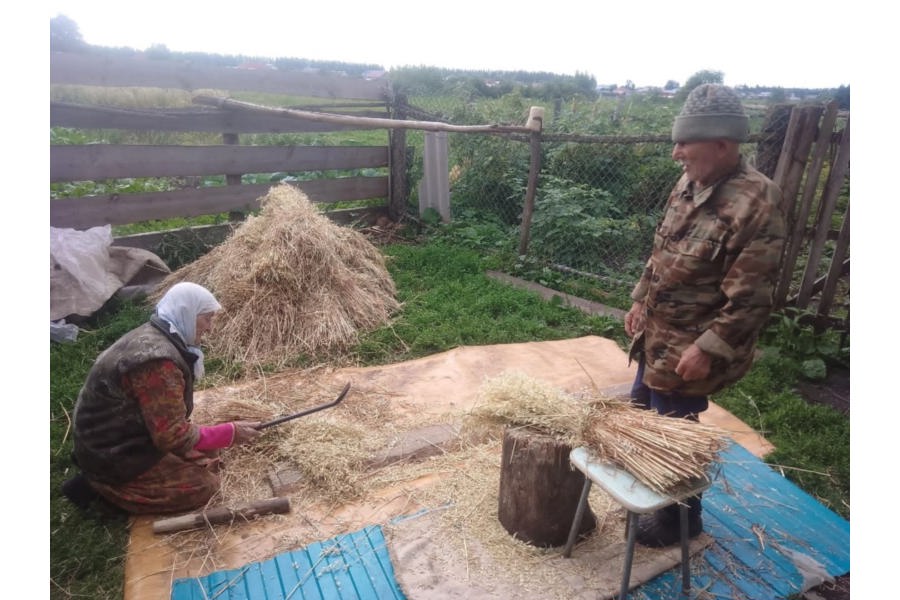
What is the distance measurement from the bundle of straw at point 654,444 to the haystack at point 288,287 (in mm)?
2939

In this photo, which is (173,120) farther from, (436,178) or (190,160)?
(436,178)

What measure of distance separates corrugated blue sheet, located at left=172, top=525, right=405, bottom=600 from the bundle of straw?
1.13 meters

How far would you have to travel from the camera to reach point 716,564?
263cm

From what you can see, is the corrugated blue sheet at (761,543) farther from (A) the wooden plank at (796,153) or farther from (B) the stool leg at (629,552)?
(A) the wooden plank at (796,153)

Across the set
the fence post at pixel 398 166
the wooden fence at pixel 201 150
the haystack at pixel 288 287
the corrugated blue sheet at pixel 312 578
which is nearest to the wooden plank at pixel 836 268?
the haystack at pixel 288 287

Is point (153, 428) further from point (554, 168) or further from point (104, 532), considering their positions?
point (554, 168)

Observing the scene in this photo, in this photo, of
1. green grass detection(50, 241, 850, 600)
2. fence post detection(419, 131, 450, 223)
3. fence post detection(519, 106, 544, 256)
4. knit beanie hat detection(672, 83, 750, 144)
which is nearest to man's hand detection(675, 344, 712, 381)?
knit beanie hat detection(672, 83, 750, 144)

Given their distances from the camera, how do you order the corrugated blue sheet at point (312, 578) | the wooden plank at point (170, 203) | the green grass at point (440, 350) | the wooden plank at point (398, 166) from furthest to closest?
the wooden plank at point (398, 166) < the wooden plank at point (170, 203) < the green grass at point (440, 350) < the corrugated blue sheet at point (312, 578)

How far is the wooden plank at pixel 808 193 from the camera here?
4.46 m

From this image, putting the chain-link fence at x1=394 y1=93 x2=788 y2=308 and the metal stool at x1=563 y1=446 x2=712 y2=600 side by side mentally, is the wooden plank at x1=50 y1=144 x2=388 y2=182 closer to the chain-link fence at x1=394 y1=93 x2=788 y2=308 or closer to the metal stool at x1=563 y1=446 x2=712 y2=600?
the chain-link fence at x1=394 y1=93 x2=788 y2=308

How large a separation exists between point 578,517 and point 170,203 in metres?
6.05

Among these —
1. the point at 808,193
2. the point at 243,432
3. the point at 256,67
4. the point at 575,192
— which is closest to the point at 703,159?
the point at 243,432

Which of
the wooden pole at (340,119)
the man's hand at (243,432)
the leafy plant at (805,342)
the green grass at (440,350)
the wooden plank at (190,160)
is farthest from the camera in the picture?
the wooden pole at (340,119)

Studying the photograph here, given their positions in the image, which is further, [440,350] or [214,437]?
[440,350]
